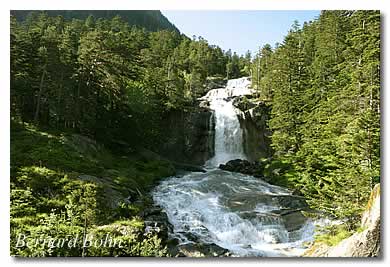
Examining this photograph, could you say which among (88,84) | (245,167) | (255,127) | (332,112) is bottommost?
(245,167)

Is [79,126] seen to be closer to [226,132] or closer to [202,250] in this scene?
[202,250]

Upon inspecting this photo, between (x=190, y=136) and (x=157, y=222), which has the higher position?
(x=190, y=136)

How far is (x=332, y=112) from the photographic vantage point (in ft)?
29.1

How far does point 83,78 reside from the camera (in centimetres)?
1191

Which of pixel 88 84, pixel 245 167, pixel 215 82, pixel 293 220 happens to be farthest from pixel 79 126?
pixel 215 82

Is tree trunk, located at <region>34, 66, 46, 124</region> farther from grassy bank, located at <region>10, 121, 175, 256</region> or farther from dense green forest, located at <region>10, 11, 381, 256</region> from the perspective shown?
grassy bank, located at <region>10, 121, 175, 256</region>

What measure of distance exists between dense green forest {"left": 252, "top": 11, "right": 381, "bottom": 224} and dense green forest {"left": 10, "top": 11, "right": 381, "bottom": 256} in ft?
0.09

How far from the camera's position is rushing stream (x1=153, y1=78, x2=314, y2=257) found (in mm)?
6676

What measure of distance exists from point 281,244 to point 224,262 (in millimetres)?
Result: 1738

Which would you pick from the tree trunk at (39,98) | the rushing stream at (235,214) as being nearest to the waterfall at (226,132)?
the rushing stream at (235,214)

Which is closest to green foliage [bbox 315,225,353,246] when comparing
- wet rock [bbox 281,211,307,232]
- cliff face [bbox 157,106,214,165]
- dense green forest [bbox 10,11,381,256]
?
dense green forest [bbox 10,11,381,256]

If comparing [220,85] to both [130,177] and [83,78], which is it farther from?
[130,177]

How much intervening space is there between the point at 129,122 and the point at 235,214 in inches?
236
